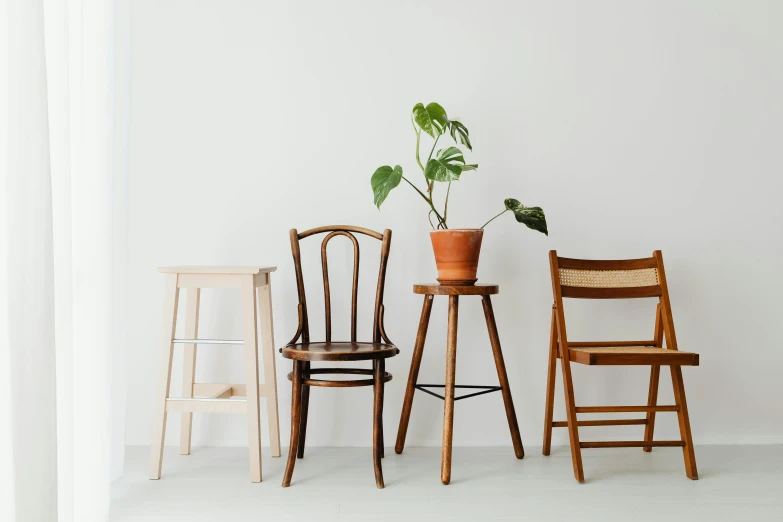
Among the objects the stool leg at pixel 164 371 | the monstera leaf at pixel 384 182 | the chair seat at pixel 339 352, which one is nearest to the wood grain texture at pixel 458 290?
the chair seat at pixel 339 352

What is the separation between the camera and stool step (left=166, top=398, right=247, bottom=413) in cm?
236

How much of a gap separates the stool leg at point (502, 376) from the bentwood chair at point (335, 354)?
1.31 ft

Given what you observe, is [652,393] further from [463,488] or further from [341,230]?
[341,230]

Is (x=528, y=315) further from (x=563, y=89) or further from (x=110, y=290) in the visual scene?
(x=110, y=290)

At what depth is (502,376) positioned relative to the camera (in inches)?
104

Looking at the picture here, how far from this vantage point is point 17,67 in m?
1.33

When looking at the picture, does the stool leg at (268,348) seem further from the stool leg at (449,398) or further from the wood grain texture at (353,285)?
the stool leg at (449,398)

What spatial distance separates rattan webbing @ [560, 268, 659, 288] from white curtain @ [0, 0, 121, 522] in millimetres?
1677

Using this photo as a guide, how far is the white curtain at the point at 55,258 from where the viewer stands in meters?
1.32

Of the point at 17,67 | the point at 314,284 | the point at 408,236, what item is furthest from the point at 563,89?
the point at 17,67

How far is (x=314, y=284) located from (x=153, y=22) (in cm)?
129

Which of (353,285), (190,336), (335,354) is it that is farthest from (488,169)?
(190,336)

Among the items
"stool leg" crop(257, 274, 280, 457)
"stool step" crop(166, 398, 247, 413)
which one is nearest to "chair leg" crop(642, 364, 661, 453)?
"stool leg" crop(257, 274, 280, 457)

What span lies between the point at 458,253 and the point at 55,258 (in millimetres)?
1367
